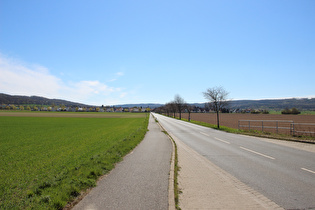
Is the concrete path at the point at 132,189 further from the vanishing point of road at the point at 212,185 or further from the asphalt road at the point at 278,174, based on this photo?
the asphalt road at the point at 278,174

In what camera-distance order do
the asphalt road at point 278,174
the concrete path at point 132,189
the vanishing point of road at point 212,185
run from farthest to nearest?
the asphalt road at point 278,174, the vanishing point of road at point 212,185, the concrete path at point 132,189

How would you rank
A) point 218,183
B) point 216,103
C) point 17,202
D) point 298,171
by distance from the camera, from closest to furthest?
point 17,202, point 218,183, point 298,171, point 216,103

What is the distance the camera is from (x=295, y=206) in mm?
4156

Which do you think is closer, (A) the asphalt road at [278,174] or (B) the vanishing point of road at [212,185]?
(B) the vanishing point of road at [212,185]

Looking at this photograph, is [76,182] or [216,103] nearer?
[76,182]

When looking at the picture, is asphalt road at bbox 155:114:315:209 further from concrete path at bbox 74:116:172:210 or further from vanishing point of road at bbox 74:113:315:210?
concrete path at bbox 74:116:172:210

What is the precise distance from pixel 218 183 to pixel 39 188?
521cm

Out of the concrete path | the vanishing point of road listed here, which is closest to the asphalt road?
the vanishing point of road

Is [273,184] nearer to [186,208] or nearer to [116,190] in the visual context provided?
[186,208]

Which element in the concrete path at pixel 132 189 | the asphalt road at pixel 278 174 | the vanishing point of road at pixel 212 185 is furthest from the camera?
the asphalt road at pixel 278 174

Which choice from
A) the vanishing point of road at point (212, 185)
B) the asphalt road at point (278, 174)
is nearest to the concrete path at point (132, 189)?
the vanishing point of road at point (212, 185)

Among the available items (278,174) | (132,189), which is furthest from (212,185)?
(278,174)

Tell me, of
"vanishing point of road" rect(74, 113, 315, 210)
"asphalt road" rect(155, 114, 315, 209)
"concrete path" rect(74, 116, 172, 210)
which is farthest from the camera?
"asphalt road" rect(155, 114, 315, 209)

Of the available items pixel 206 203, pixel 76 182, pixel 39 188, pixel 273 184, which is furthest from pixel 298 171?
pixel 39 188
